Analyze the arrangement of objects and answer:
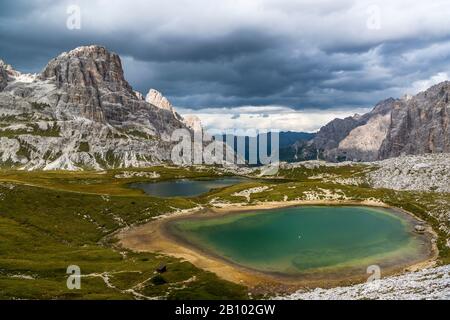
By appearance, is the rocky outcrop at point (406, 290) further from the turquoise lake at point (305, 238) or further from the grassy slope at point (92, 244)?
the turquoise lake at point (305, 238)

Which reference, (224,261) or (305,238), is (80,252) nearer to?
(224,261)

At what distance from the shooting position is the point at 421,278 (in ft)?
170

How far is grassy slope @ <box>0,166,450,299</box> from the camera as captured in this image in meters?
66.1

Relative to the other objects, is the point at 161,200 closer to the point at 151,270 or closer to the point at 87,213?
the point at 87,213

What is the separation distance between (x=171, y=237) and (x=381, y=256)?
2095 inches

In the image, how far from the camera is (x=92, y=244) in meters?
104
